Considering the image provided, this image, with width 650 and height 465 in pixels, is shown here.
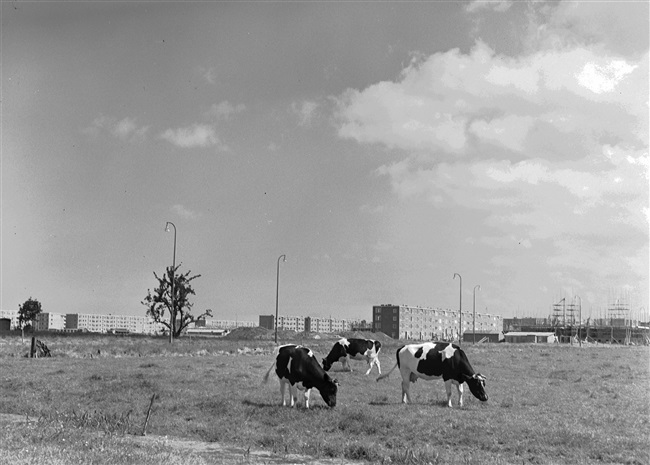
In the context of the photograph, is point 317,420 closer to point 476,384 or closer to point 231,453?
point 231,453

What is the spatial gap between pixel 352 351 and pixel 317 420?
18.2 meters

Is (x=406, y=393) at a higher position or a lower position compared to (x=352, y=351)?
lower

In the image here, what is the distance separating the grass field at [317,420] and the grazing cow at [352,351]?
16.0 ft

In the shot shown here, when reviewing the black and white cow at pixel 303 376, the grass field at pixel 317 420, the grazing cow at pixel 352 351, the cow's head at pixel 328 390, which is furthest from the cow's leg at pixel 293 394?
the grazing cow at pixel 352 351

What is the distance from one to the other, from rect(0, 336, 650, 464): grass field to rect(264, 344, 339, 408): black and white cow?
48 cm

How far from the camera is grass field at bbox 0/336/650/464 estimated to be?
1518 centimetres

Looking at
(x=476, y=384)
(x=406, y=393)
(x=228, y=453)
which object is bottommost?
(x=228, y=453)

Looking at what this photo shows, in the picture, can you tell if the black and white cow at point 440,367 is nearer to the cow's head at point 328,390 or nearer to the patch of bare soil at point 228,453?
the cow's head at point 328,390

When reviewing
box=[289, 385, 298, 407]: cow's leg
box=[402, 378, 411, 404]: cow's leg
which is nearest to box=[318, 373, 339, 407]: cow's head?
box=[289, 385, 298, 407]: cow's leg

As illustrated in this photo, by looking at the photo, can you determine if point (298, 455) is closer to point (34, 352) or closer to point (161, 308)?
point (34, 352)

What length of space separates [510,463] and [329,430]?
5173mm

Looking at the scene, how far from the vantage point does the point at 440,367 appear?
23.6 m

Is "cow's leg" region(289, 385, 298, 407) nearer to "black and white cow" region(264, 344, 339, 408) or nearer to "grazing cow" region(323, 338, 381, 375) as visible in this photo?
"black and white cow" region(264, 344, 339, 408)

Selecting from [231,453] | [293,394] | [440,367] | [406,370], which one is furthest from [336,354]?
[231,453]
